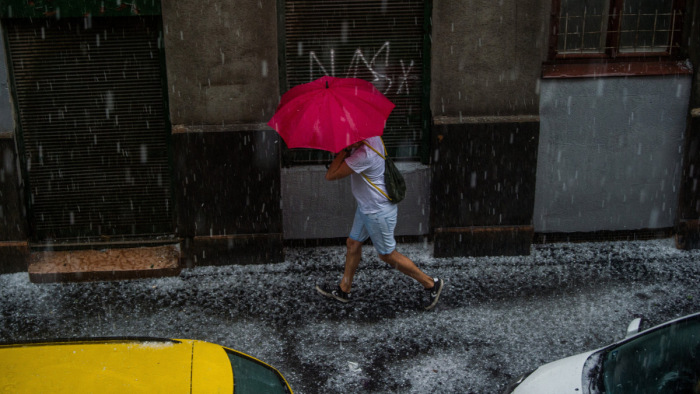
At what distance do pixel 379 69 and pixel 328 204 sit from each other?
159 cm

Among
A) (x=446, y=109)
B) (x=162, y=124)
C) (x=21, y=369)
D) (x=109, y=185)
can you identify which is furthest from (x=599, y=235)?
(x=21, y=369)

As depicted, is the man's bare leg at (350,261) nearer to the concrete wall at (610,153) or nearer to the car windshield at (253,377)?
the car windshield at (253,377)

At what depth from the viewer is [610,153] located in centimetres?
727

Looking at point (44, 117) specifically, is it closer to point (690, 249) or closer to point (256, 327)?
point (256, 327)

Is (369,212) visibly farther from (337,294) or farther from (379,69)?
(379,69)

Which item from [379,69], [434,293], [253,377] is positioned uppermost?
[379,69]

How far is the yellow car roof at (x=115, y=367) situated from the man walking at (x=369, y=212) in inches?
86.1

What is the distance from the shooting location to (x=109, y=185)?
7207mm

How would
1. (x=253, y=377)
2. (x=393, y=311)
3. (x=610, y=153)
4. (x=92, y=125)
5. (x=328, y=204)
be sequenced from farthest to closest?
(x=328, y=204), (x=610, y=153), (x=92, y=125), (x=393, y=311), (x=253, y=377)

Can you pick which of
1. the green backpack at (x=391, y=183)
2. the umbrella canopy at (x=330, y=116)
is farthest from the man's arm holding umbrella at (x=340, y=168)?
the umbrella canopy at (x=330, y=116)

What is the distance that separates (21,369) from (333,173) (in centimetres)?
282

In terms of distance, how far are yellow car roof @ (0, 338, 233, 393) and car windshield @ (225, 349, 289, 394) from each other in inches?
2.2

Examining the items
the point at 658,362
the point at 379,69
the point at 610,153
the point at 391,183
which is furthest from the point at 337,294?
the point at 610,153

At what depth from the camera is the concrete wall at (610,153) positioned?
7.09 metres
